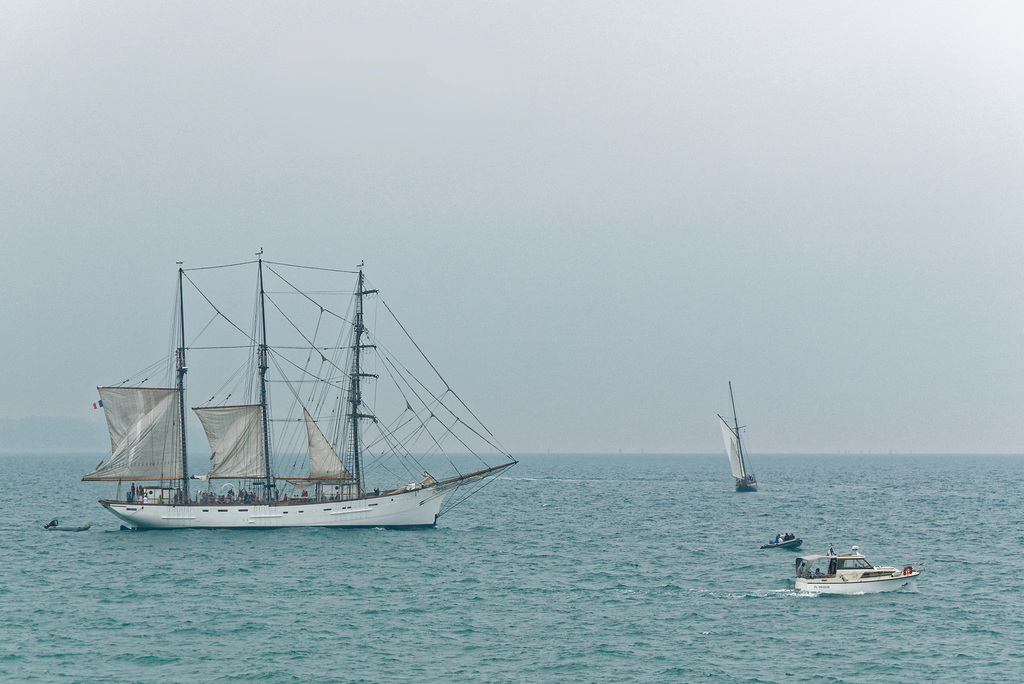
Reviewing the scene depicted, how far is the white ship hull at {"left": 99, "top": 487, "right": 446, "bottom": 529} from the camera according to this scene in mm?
90312

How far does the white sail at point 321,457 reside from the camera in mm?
95062

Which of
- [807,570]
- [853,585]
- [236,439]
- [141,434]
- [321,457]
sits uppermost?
[141,434]

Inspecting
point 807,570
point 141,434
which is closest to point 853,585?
point 807,570

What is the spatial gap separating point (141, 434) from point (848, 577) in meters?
69.6

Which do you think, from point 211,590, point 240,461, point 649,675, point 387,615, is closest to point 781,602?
point 649,675

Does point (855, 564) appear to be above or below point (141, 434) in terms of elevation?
below

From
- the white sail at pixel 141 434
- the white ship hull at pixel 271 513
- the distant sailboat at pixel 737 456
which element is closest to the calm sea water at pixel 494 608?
the white ship hull at pixel 271 513

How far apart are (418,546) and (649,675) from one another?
137 feet

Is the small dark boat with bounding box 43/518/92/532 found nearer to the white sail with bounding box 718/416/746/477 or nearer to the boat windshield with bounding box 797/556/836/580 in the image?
the boat windshield with bounding box 797/556/836/580

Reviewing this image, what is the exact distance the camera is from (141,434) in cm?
9531

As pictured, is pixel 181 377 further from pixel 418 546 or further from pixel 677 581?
pixel 677 581

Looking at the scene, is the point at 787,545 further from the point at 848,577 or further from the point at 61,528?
the point at 61,528

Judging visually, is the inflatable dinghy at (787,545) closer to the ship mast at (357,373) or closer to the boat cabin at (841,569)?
the boat cabin at (841,569)

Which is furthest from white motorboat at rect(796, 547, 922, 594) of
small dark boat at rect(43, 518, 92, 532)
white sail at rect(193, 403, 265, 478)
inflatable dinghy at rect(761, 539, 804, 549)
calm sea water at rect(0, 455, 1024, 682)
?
small dark boat at rect(43, 518, 92, 532)
